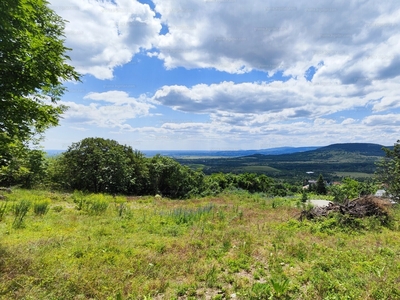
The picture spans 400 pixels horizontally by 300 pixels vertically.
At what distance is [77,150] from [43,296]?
73.8ft

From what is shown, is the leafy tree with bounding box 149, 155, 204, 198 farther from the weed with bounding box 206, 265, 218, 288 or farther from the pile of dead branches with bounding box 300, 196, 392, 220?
the weed with bounding box 206, 265, 218, 288

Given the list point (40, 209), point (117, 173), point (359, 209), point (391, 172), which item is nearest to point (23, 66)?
point (40, 209)

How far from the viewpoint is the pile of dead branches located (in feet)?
34.5

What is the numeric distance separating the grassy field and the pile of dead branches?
→ 850mm

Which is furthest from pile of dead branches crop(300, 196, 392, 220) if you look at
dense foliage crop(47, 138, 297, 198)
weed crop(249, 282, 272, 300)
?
dense foliage crop(47, 138, 297, 198)

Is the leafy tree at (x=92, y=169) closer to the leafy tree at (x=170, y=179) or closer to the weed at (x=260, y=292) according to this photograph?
the leafy tree at (x=170, y=179)

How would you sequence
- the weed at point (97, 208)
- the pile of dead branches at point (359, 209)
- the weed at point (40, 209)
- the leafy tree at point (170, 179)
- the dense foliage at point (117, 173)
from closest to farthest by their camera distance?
the weed at point (40, 209) → the pile of dead branches at point (359, 209) → the weed at point (97, 208) → the dense foliage at point (117, 173) → the leafy tree at point (170, 179)

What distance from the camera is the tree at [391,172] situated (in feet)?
79.4

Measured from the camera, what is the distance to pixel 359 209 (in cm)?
1075

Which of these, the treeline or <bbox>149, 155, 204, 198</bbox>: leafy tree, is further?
<bbox>149, 155, 204, 198</bbox>: leafy tree

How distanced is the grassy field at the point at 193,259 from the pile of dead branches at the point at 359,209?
0.85 metres

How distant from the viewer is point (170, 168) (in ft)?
90.8

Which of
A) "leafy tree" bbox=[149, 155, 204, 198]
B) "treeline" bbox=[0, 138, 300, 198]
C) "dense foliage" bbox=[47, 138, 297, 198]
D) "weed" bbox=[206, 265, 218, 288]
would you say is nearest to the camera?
"weed" bbox=[206, 265, 218, 288]

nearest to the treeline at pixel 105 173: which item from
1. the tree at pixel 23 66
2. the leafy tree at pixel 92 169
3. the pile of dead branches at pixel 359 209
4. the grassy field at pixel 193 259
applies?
the leafy tree at pixel 92 169
